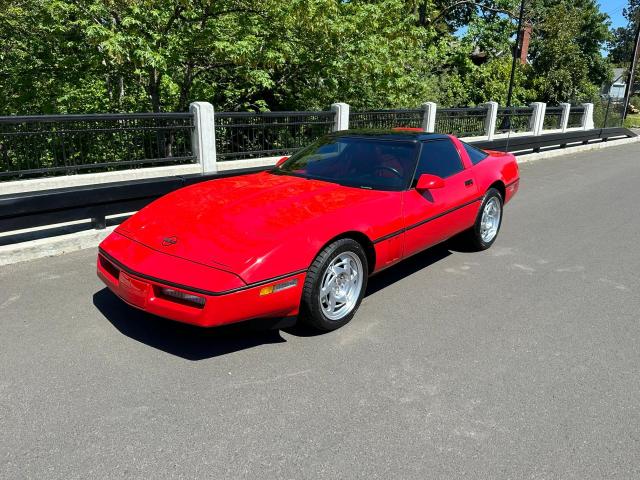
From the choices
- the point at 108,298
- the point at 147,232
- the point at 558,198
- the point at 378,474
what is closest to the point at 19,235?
the point at 108,298

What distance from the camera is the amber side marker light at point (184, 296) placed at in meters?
2.88

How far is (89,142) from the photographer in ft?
23.1

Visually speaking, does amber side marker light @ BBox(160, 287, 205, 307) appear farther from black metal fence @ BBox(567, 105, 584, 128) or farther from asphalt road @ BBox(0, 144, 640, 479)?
black metal fence @ BBox(567, 105, 584, 128)

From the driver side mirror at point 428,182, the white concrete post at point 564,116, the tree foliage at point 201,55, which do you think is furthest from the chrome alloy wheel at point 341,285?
the white concrete post at point 564,116

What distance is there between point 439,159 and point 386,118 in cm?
726

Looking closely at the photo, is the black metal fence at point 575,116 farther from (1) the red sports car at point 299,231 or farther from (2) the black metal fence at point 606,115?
(1) the red sports car at point 299,231

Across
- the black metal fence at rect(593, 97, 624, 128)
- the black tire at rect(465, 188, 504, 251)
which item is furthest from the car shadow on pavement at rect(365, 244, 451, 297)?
the black metal fence at rect(593, 97, 624, 128)

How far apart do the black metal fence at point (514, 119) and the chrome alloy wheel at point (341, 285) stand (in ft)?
44.6

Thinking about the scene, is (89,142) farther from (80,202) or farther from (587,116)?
(587,116)

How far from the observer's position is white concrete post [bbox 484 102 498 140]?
1462 centimetres

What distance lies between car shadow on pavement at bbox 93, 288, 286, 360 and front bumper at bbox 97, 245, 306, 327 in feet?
0.44

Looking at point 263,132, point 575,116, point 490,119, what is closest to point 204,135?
point 263,132

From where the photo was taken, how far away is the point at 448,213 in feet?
14.8

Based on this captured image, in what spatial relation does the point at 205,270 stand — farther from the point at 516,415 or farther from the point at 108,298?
the point at 516,415
